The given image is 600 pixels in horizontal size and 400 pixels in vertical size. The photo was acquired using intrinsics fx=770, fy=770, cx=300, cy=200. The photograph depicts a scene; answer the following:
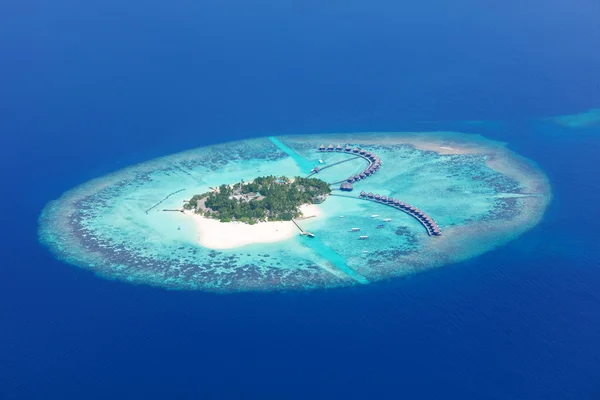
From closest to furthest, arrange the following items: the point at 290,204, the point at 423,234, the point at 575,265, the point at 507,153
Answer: the point at 575,265, the point at 423,234, the point at 290,204, the point at 507,153

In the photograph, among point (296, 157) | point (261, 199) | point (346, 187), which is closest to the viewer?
point (261, 199)

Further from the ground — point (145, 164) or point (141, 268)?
point (145, 164)

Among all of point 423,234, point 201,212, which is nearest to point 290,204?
point 201,212

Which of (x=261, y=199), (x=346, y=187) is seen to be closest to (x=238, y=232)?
(x=261, y=199)

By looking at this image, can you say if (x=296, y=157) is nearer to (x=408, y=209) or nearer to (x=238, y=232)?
(x=238, y=232)

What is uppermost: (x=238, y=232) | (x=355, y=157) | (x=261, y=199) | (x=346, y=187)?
(x=355, y=157)

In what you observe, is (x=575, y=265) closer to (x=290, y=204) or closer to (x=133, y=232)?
(x=290, y=204)
